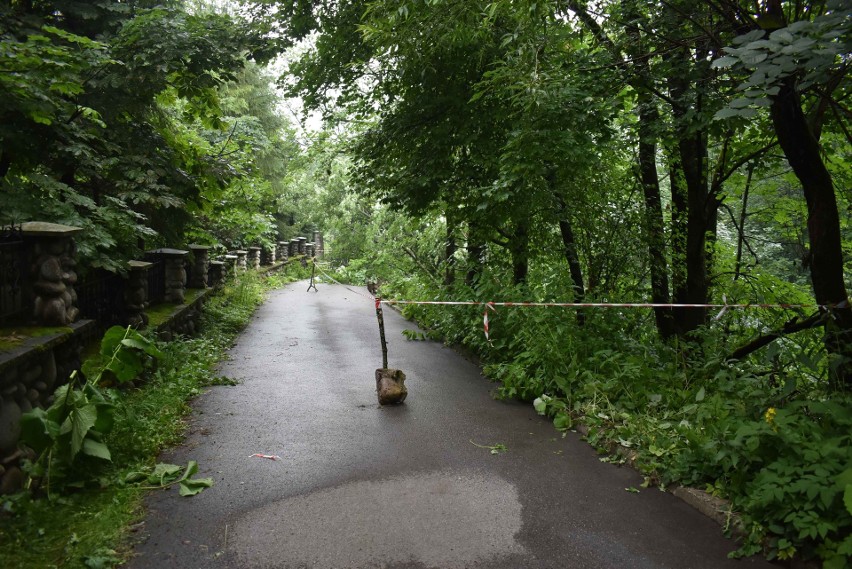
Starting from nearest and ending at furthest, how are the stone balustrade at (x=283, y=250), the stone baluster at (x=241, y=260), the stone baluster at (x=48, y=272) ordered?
the stone baluster at (x=48, y=272) → the stone baluster at (x=241, y=260) → the stone balustrade at (x=283, y=250)

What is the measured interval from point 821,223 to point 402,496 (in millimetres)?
4096

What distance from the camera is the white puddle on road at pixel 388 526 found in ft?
12.1

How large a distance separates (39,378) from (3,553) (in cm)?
193

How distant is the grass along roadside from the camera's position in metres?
3.47

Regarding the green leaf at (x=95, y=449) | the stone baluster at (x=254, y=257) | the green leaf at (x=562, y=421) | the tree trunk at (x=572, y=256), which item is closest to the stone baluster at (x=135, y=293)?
the green leaf at (x=95, y=449)

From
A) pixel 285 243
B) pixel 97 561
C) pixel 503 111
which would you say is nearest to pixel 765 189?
pixel 503 111

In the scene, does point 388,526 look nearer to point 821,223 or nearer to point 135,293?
point 821,223

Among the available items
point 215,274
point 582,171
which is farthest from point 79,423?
point 215,274

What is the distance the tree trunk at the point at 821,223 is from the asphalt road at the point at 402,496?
1.91 meters

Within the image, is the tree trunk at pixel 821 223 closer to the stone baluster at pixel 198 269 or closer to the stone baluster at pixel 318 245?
the stone baluster at pixel 198 269

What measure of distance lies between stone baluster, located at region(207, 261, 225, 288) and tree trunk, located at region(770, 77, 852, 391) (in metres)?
13.0

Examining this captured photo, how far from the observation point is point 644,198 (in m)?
8.61

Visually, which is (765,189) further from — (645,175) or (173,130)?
(173,130)

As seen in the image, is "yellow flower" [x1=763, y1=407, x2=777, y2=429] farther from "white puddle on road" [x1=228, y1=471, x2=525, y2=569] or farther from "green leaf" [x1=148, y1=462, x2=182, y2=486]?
"green leaf" [x1=148, y1=462, x2=182, y2=486]
